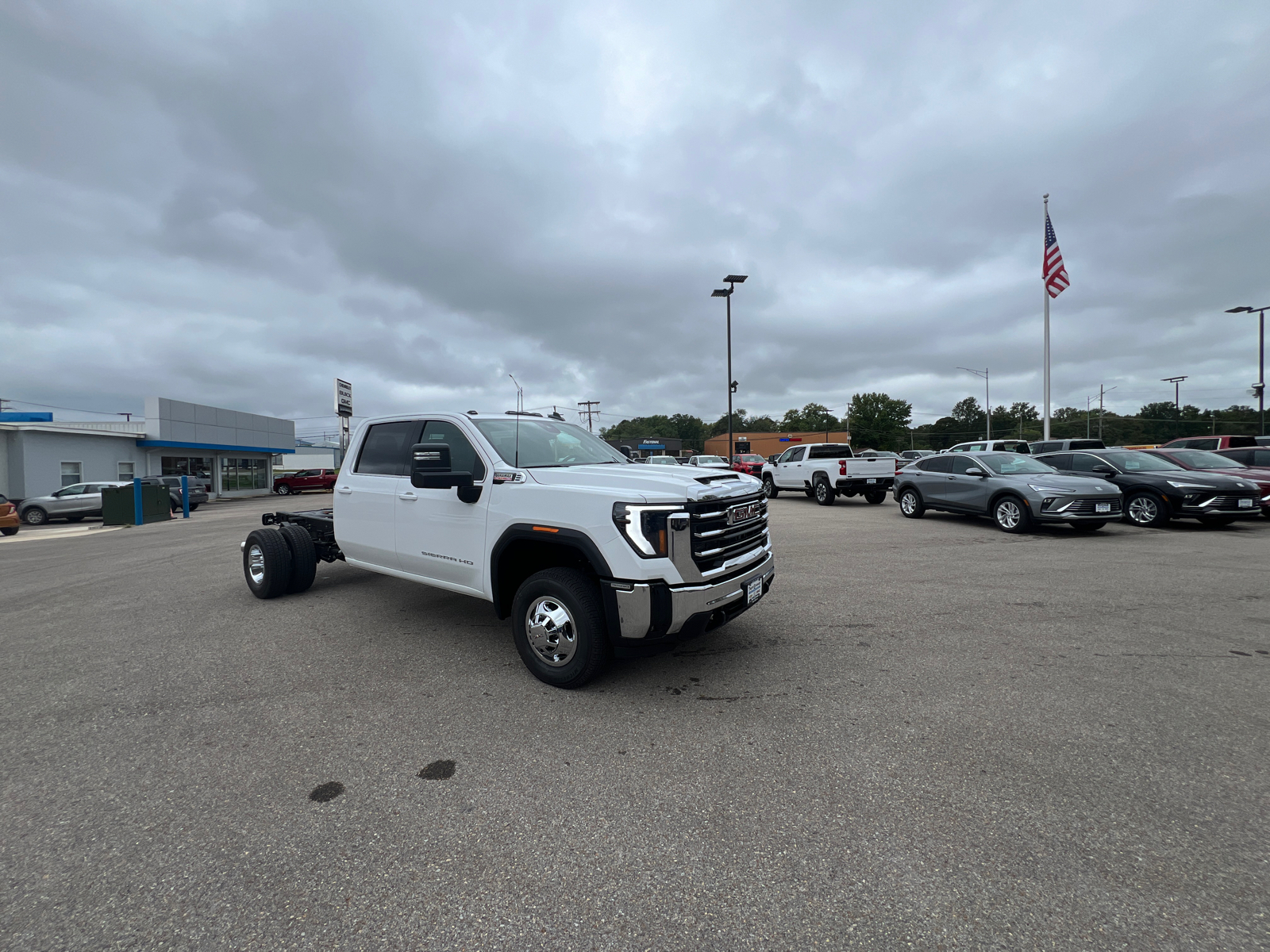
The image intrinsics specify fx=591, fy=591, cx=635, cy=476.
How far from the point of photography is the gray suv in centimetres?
1011

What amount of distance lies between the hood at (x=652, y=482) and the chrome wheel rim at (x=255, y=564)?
4.16 metres

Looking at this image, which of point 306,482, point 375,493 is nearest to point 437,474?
point 375,493

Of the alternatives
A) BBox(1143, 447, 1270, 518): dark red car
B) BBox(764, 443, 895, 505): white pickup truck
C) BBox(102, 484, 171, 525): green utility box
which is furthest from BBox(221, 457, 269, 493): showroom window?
BBox(1143, 447, 1270, 518): dark red car

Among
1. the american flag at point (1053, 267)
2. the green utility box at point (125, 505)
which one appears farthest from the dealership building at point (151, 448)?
the american flag at point (1053, 267)

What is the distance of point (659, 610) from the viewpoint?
3.52 meters

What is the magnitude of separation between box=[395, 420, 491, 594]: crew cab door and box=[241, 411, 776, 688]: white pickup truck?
0.01 meters

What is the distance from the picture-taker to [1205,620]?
517cm

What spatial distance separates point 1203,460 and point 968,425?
11668 centimetres

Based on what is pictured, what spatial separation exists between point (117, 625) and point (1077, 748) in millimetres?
7642

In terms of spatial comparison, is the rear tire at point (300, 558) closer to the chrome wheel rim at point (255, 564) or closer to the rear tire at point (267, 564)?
the rear tire at point (267, 564)

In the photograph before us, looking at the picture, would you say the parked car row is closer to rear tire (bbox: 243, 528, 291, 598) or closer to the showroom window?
rear tire (bbox: 243, 528, 291, 598)

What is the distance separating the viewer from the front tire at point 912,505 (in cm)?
1333

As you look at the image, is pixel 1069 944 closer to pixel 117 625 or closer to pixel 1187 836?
pixel 1187 836

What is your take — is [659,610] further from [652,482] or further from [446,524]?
[446,524]
